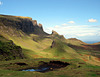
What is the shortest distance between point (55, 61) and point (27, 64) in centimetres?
1504

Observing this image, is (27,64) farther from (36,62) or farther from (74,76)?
(74,76)

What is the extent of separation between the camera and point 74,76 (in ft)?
82.1

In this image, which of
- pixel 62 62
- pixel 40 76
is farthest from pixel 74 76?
pixel 62 62

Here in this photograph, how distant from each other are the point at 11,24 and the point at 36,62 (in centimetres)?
15965

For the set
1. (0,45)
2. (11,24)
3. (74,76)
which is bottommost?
(74,76)

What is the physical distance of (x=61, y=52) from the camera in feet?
388

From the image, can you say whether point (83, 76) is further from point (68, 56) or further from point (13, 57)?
point (68, 56)

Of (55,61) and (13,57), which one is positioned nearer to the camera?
(55,61)

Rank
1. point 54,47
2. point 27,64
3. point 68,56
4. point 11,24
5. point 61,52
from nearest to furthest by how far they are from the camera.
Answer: point 27,64 < point 68,56 < point 61,52 < point 54,47 < point 11,24

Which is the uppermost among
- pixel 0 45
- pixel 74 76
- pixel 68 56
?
pixel 0 45

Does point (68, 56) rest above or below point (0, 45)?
below

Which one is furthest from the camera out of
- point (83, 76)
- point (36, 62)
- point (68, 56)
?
point (68, 56)

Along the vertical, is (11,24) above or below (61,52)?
above

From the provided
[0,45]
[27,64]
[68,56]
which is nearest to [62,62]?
[27,64]
